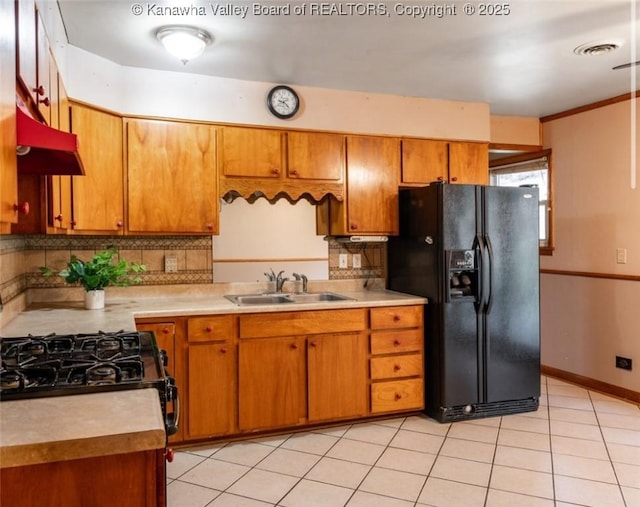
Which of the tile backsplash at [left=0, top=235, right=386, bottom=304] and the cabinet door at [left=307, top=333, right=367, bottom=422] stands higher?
the tile backsplash at [left=0, top=235, right=386, bottom=304]

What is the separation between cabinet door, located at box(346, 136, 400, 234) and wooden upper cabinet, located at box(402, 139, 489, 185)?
0.33ft

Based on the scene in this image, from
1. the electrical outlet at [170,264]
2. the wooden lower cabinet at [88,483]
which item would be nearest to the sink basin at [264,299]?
the electrical outlet at [170,264]

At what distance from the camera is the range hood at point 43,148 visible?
1362 millimetres

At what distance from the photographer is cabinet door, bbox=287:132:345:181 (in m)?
3.53

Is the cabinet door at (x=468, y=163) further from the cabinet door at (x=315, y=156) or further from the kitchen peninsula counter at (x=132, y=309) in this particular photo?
the kitchen peninsula counter at (x=132, y=309)


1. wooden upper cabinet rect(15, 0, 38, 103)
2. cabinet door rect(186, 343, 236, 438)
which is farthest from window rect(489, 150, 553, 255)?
wooden upper cabinet rect(15, 0, 38, 103)

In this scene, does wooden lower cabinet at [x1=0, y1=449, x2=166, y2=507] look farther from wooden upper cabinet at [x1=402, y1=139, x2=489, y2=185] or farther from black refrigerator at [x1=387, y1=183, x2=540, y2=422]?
wooden upper cabinet at [x1=402, y1=139, x2=489, y2=185]

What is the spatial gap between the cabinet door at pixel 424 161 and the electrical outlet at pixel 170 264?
182 cm

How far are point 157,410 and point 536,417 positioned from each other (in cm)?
308

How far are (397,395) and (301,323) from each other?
2.89ft

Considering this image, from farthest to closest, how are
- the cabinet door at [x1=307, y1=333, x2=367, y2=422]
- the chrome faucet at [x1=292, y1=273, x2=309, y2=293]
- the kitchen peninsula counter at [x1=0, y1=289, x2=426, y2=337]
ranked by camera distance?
1. the chrome faucet at [x1=292, y1=273, x2=309, y2=293]
2. the cabinet door at [x1=307, y1=333, x2=367, y2=422]
3. the kitchen peninsula counter at [x1=0, y1=289, x2=426, y2=337]

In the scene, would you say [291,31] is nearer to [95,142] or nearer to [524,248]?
[95,142]

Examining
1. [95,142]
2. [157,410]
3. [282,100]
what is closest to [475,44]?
[282,100]

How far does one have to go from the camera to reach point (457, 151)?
13.0 feet
